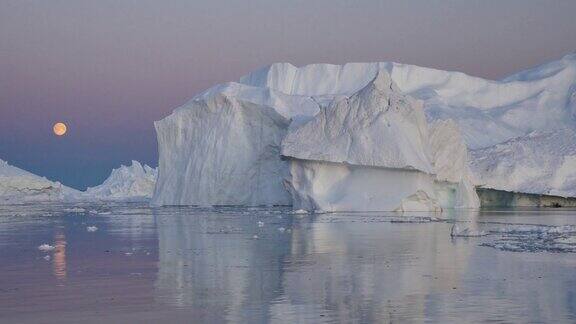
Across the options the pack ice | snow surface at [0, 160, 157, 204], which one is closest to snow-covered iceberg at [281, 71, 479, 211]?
the pack ice

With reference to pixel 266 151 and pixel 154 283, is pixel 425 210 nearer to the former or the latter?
pixel 266 151

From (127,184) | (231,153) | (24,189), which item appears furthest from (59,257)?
(127,184)

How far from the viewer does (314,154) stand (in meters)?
32.7

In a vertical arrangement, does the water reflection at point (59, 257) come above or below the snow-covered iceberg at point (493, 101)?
below

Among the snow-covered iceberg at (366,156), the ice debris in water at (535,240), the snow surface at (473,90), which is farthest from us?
the snow surface at (473,90)

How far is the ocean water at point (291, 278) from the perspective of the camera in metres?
7.77

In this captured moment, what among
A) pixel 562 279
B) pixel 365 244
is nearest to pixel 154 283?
pixel 562 279

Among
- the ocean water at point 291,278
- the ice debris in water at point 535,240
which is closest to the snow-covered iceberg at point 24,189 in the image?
the ocean water at point 291,278

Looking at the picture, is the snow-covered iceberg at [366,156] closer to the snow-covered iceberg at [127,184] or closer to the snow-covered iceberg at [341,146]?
the snow-covered iceberg at [341,146]

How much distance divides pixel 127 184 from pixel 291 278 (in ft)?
249

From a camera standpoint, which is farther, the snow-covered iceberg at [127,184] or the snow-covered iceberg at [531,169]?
the snow-covered iceberg at [127,184]

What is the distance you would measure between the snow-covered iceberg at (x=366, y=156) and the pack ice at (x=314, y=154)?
0.12 feet

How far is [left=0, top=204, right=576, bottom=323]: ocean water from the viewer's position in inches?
306

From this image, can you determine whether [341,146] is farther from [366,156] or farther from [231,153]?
[231,153]
